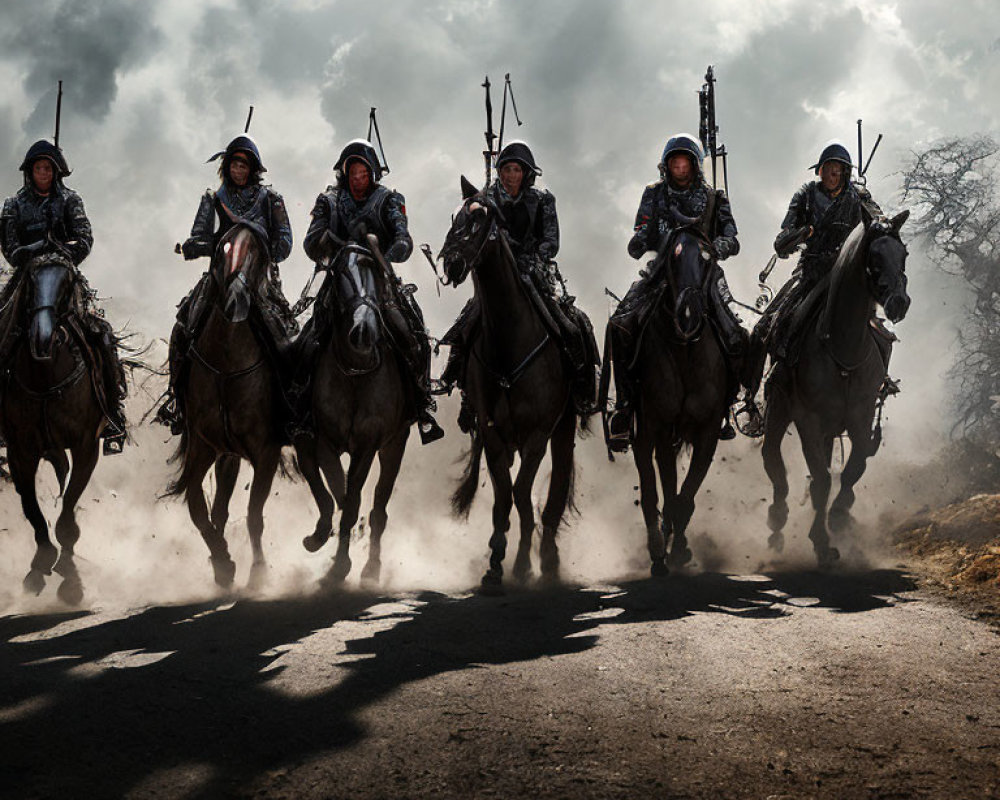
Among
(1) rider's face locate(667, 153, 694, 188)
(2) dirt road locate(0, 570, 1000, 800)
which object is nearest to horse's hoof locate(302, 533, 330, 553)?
(2) dirt road locate(0, 570, 1000, 800)

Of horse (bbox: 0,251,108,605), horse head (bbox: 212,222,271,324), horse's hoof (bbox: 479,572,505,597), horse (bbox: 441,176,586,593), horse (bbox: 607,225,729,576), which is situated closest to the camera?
horse head (bbox: 212,222,271,324)

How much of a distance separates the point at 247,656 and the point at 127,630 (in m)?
1.56

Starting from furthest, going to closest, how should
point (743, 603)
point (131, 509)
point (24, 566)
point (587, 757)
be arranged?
1. point (131, 509)
2. point (24, 566)
3. point (743, 603)
4. point (587, 757)

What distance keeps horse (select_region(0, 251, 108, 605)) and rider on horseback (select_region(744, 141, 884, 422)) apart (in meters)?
6.07

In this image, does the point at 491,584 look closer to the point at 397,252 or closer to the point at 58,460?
the point at 397,252

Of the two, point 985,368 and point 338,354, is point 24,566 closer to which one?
point 338,354

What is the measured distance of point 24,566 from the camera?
10.9 m

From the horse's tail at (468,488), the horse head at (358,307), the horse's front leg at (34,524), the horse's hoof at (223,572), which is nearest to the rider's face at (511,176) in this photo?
the horse head at (358,307)

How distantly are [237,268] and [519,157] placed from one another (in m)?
2.89

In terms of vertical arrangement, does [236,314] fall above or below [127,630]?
above

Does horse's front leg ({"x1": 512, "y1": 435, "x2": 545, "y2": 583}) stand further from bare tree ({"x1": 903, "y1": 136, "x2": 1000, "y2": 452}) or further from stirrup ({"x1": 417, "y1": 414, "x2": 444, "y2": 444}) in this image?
bare tree ({"x1": 903, "y1": 136, "x2": 1000, "y2": 452})

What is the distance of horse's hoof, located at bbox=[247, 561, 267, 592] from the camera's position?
923 cm

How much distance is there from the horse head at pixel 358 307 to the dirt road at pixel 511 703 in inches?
82.9

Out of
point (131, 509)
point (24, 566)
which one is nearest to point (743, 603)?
point (24, 566)
